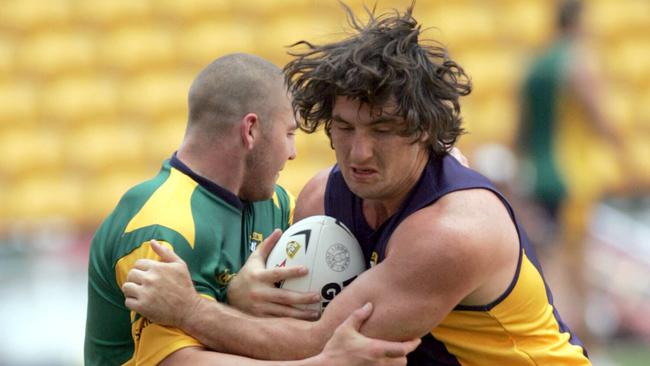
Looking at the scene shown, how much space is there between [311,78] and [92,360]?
4.98 feet

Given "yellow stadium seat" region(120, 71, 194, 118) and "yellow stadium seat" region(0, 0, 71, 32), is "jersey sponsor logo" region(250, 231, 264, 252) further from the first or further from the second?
"yellow stadium seat" region(0, 0, 71, 32)

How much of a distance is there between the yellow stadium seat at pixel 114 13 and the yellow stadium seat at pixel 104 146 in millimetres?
1163

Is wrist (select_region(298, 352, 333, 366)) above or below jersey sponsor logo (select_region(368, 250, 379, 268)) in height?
below

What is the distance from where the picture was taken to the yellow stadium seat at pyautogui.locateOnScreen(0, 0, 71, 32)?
11.8m

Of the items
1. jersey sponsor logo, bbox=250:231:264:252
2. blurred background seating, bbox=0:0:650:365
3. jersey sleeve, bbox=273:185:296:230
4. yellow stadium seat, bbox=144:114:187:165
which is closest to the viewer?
jersey sponsor logo, bbox=250:231:264:252

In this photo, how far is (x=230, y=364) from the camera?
4160 mm

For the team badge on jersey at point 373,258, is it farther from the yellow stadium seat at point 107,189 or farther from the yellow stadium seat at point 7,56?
the yellow stadium seat at point 7,56

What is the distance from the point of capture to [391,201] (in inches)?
169

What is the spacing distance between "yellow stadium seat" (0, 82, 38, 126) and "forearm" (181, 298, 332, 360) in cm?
746

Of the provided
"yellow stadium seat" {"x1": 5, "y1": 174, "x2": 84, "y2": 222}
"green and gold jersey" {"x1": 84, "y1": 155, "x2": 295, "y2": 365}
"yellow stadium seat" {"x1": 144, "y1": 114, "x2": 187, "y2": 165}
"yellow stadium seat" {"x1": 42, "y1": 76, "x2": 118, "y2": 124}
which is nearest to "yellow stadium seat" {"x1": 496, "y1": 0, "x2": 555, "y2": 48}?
"yellow stadium seat" {"x1": 144, "y1": 114, "x2": 187, "y2": 165}

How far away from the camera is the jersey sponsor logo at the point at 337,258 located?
4320 millimetres

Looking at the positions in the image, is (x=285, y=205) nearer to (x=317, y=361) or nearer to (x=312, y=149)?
(x=317, y=361)

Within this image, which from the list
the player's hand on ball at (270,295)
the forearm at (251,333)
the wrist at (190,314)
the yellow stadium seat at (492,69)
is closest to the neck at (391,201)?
the player's hand on ball at (270,295)

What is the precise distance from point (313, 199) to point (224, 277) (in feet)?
1.57
